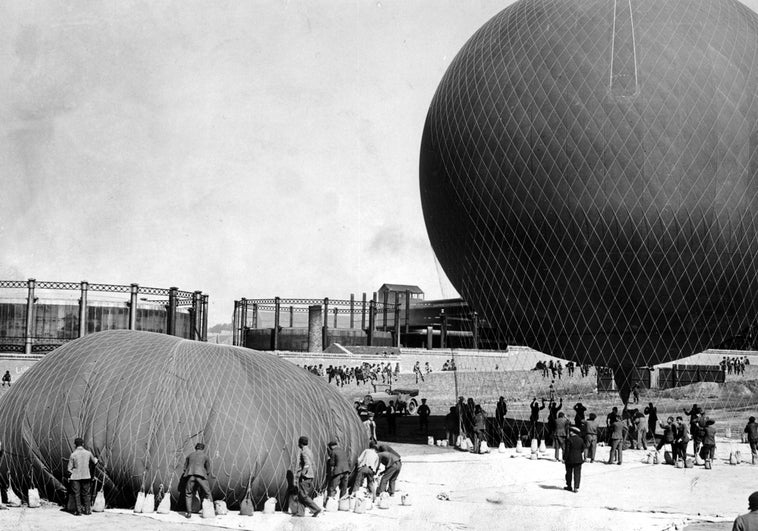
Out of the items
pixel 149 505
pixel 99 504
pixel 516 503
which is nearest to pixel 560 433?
pixel 516 503

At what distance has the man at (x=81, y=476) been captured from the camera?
1216 centimetres

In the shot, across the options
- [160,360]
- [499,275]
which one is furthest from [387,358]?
[160,360]

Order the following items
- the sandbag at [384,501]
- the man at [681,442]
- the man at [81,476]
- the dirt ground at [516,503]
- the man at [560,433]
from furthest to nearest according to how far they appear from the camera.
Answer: the man at [560,433]
the man at [681,442]
the sandbag at [384,501]
the man at [81,476]
the dirt ground at [516,503]

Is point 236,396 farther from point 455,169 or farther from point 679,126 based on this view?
point 679,126

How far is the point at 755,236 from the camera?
20.0m

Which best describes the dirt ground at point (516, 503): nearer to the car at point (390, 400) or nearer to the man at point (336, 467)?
the man at point (336, 467)

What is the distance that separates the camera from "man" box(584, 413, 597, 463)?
1918 centimetres

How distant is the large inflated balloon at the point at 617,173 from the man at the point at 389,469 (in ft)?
25.1

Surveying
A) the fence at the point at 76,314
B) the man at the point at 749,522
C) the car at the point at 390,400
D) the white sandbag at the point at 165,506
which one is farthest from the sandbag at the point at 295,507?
the fence at the point at 76,314

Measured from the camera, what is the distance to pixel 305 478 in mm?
12750

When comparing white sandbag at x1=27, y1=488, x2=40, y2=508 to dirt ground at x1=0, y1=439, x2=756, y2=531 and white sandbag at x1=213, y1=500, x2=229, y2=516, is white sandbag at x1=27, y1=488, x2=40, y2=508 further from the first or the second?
white sandbag at x1=213, y1=500, x2=229, y2=516

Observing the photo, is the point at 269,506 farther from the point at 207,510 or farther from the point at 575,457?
the point at 575,457

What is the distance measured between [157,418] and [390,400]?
18.3 meters

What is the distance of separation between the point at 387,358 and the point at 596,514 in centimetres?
4371
